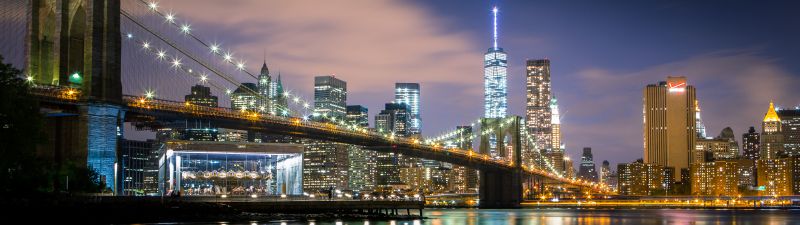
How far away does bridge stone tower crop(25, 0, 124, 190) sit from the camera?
65.5 meters

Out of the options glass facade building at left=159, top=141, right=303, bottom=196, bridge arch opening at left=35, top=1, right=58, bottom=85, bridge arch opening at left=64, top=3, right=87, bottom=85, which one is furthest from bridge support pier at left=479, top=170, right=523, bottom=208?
bridge arch opening at left=35, top=1, right=58, bottom=85

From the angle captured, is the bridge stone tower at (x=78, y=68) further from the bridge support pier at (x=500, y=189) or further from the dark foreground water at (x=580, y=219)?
the bridge support pier at (x=500, y=189)

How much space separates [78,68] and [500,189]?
7587 centimetres

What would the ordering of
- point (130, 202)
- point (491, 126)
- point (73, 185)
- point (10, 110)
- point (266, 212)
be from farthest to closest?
point (491, 126) → point (266, 212) → point (73, 185) → point (130, 202) → point (10, 110)

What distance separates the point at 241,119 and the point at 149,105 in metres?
11.1

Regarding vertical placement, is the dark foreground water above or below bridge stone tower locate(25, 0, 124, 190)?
below

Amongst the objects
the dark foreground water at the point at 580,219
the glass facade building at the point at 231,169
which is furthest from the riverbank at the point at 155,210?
the glass facade building at the point at 231,169

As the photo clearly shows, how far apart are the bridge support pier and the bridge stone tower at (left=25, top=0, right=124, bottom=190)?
71.6 metres

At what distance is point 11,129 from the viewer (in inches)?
→ 1922

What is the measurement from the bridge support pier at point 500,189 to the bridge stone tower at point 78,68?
7159 centimetres

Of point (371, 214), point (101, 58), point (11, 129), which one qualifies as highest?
point (101, 58)

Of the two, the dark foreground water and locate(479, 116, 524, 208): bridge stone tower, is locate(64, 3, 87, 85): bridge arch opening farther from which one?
locate(479, 116, 524, 208): bridge stone tower

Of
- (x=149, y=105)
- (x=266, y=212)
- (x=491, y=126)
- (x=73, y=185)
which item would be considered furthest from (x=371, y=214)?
(x=491, y=126)

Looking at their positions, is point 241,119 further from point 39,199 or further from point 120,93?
point 39,199
